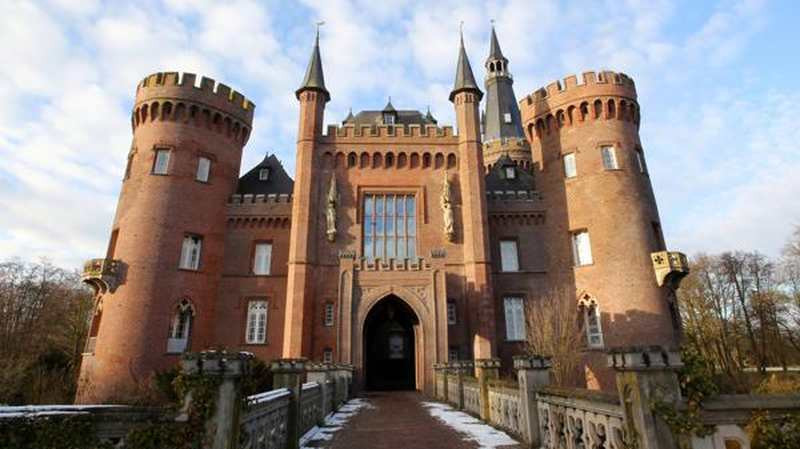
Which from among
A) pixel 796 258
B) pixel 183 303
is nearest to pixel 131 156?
pixel 183 303

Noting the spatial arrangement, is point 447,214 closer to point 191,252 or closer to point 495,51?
point 191,252

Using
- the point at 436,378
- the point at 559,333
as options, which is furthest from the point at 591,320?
the point at 436,378

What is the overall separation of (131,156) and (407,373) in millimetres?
20874

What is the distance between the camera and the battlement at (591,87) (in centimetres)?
2631

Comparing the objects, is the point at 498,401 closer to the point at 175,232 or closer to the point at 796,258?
the point at 175,232

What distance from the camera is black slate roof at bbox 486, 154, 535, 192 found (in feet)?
100

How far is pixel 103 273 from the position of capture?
879 inches

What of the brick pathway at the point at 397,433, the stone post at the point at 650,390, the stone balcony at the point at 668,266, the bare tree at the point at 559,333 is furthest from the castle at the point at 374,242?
the stone post at the point at 650,390

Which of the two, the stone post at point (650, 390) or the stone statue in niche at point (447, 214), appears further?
the stone statue in niche at point (447, 214)

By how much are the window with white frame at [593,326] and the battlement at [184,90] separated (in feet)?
77.2

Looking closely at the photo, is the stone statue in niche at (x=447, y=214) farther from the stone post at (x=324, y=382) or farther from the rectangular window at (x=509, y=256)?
the stone post at (x=324, y=382)

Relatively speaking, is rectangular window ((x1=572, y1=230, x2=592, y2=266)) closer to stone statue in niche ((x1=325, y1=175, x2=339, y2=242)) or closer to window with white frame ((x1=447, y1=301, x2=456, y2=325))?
window with white frame ((x1=447, y1=301, x2=456, y2=325))

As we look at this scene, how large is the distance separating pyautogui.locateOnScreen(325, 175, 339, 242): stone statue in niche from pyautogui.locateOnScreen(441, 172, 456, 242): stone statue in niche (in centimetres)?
615

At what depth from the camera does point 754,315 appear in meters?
37.3
